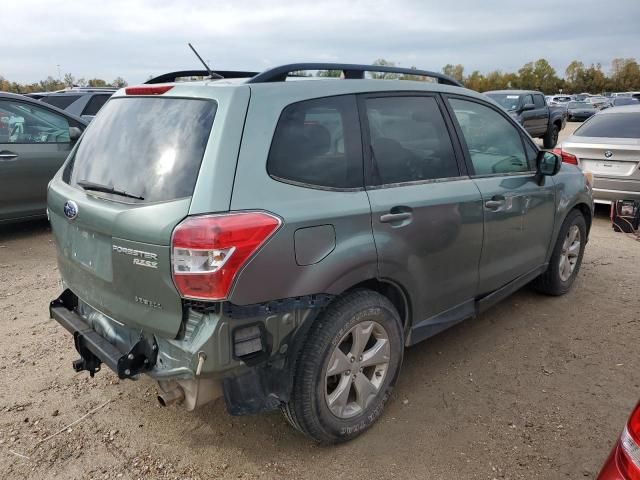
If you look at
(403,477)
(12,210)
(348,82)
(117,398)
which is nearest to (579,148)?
(348,82)

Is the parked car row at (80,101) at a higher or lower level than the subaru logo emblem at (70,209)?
higher

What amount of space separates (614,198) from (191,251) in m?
6.60

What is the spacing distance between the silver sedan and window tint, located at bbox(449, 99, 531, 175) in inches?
124

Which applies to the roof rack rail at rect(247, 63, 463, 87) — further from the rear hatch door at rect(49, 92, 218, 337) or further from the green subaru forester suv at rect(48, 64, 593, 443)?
the rear hatch door at rect(49, 92, 218, 337)

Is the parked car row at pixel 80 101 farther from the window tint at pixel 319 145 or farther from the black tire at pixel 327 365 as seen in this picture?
the black tire at pixel 327 365

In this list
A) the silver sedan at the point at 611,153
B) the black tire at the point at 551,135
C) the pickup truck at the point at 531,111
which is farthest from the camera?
the black tire at the point at 551,135

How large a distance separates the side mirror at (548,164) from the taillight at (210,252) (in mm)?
2550

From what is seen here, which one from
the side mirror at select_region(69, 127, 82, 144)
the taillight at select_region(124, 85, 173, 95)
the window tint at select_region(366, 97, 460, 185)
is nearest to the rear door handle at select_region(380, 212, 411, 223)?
the window tint at select_region(366, 97, 460, 185)

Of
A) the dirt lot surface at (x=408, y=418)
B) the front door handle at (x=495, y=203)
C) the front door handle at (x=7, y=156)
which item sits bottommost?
the dirt lot surface at (x=408, y=418)

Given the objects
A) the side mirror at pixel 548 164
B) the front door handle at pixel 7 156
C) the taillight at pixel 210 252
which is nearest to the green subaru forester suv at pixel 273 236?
the taillight at pixel 210 252

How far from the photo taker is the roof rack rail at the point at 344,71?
2.45m

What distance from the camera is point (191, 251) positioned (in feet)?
6.79

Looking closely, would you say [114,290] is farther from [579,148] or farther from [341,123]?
[579,148]

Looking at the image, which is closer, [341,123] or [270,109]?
[270,109]
